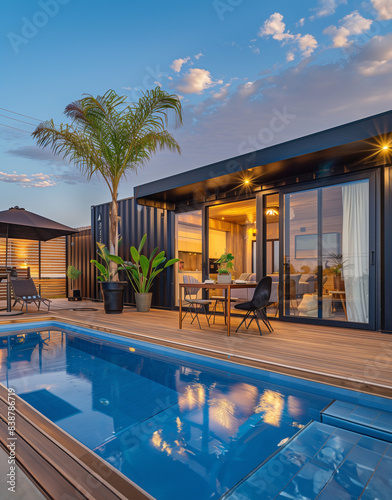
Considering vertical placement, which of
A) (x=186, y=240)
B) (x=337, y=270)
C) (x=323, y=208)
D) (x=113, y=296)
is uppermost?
(x=323, y=208)

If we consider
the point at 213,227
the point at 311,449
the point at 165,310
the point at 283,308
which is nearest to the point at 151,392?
the point at 311,449

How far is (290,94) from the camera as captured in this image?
24.9 feet

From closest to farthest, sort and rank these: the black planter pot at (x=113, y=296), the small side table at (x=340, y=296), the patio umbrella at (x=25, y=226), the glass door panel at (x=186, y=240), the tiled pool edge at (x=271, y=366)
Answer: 1. the tiled pool edge at (x=271, y=366)
2. the small side table at (x=340, y=296)
3. the patio umbrella at (x=25, y=226)
4. the black planter pot at (x=113, y=296)
5. the glass door panel at (x=186, y=240)

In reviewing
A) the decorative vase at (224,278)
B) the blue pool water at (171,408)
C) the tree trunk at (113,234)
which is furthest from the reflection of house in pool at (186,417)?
the tree trunk at (113,234)

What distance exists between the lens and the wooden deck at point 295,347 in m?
2.79

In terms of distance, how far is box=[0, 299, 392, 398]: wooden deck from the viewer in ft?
9.15

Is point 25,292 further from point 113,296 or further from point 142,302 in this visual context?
point 142,302

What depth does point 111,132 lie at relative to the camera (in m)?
6.79

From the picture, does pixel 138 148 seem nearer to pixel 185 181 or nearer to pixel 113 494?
pixel 185 181

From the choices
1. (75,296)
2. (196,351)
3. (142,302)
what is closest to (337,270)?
(196,351)

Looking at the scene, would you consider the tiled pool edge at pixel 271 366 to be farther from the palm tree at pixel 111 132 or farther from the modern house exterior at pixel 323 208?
the palm tree at pixel 111 132

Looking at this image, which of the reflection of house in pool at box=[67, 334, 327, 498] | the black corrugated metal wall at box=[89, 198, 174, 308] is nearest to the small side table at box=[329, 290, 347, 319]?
the reflection of house in pool at box=[67, 334, 327, 498]

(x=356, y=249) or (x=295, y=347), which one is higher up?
(x=356, y=249)

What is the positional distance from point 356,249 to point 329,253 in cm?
42
